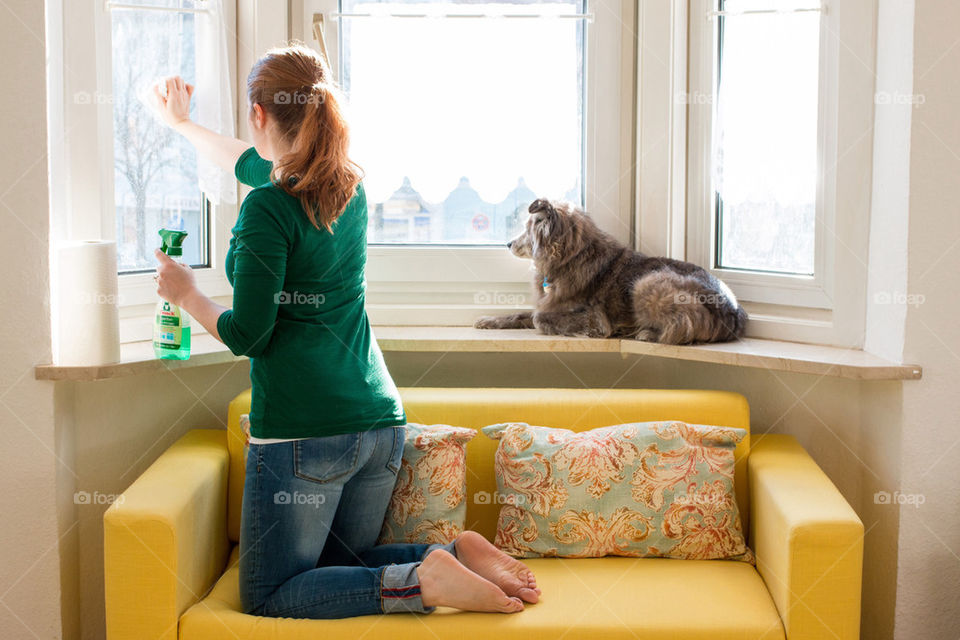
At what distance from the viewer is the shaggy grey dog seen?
2512 millimetres

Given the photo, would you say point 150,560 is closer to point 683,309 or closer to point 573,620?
point 573,620

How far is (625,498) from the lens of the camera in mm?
2197

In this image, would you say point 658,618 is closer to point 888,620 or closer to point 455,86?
point 888,620

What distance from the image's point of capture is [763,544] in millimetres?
2127

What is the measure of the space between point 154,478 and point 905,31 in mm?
2060

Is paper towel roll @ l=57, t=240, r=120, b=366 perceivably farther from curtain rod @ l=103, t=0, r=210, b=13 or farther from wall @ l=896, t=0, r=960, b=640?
wall @ l=896, t=0, r=960, b=640

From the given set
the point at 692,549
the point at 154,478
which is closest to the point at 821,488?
the point at 692,549

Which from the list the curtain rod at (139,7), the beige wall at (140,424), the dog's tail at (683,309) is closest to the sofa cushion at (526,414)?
the dog's tail at (683,309)

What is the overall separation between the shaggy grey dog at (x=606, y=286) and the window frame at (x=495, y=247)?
0.22 m

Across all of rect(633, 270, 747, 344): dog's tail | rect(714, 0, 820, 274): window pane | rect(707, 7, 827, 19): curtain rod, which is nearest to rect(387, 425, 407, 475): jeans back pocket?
rect(633, 270, 747, 344): dog's tail

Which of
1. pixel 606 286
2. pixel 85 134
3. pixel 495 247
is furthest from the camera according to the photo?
pixel 495 247

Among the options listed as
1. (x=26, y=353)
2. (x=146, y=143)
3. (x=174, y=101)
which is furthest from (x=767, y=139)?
(x=26, y=353)

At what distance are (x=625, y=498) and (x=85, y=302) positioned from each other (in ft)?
4.46

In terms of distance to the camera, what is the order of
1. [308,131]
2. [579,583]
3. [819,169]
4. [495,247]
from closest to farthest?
[308,131] → [579,583] → [819,169] → [495,247]
